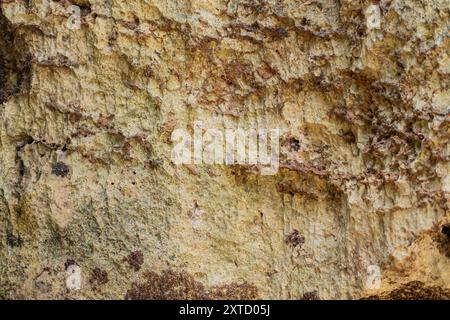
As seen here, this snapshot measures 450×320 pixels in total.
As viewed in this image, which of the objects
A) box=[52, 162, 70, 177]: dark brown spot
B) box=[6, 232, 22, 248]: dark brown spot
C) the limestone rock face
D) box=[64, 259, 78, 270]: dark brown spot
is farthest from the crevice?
box=[64, 259, 78, 270]: dark brown spot

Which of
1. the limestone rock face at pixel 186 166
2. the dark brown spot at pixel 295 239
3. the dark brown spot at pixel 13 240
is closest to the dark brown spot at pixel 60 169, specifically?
the limestone rock face at pixel 186 166

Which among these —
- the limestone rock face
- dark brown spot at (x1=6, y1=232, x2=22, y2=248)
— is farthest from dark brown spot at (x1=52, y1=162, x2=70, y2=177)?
dark brown spot at (x1=6, y1=232, x2=22, y2=248)

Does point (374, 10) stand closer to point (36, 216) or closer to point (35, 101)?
point (35, 101)

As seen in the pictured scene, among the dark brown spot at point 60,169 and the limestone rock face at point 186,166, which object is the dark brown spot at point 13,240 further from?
the dark brown spot at point 60,169

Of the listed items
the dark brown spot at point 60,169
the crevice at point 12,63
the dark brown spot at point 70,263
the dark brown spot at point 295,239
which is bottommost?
the dark brown spot at point 70,263

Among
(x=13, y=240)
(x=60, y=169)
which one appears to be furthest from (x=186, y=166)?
(x=13, y=240)

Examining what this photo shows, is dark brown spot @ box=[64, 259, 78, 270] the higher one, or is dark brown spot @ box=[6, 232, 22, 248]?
dark brown spot @ box=[6, 232, 22, 248]

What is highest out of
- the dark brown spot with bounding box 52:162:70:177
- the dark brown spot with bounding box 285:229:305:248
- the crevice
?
the crevice

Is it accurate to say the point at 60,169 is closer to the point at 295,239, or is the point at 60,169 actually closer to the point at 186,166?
the point at 186,166

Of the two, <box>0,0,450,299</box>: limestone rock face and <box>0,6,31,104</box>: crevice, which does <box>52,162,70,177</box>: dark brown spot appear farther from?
<box>0,6,31,104</box>: crevice
